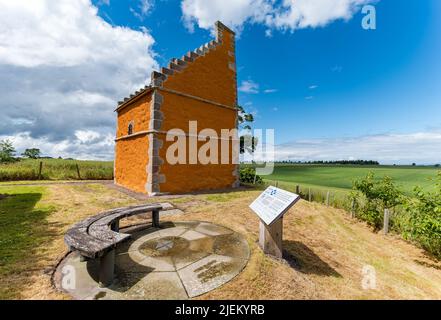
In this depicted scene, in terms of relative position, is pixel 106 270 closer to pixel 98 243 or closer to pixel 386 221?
pixel 98 243

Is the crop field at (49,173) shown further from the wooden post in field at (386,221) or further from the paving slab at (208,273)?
the wooden post in field at (386,221)

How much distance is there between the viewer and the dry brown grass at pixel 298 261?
10.4 ft

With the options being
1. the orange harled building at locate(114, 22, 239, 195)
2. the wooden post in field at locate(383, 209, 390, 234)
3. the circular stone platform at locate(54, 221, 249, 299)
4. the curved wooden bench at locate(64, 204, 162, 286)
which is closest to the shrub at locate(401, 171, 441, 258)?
the wooden post in field at locate(383, 209, 390, 234)

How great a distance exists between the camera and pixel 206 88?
12273 mm

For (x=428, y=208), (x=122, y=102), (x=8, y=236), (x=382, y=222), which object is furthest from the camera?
(x=122, y=102)

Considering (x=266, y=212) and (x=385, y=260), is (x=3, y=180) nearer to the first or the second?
(x=266, y=212)

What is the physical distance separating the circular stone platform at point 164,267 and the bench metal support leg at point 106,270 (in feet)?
0.29

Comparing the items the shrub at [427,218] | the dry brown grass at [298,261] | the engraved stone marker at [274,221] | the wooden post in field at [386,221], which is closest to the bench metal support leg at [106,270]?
the dry brown grass at [298,261]

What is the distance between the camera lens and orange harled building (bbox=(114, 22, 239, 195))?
1029cm

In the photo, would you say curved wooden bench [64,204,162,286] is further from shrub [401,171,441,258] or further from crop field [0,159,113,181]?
crop field [0,159,113,181]

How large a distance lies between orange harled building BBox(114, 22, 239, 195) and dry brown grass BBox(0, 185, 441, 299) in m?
2.23

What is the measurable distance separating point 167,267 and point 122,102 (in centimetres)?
1268
